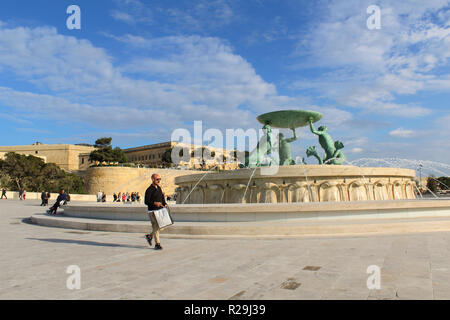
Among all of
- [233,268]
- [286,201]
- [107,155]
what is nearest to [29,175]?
[107,155]

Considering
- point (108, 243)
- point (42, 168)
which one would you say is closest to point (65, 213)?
point (108, 243)

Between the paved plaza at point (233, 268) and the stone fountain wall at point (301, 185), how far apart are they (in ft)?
16.0

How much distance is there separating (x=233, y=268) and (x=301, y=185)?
777 centimetres

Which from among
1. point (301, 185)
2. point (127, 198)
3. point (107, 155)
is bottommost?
point (127, 198)

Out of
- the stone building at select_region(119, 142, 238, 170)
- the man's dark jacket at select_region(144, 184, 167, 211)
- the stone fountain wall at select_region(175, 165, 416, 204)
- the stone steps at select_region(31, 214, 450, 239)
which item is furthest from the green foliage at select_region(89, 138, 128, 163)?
the man's dark jacket at select_region(144, 184, 167, 211)

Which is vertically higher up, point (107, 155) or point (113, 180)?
point (107, 155)

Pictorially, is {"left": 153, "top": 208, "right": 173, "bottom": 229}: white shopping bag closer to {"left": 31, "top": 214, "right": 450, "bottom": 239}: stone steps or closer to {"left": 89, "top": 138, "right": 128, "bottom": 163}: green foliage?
{"left": 31, "top": 214, "right": 450, "bottom": 239}: stone steps

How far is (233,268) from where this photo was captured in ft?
14.9

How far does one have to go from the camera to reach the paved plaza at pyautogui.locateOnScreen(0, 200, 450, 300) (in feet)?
11.4

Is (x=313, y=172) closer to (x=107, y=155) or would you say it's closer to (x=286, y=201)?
(x=286, y=201)

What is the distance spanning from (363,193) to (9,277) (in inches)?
451

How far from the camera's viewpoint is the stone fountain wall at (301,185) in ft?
38.6

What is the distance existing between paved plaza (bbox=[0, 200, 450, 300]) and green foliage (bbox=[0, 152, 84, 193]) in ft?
131
